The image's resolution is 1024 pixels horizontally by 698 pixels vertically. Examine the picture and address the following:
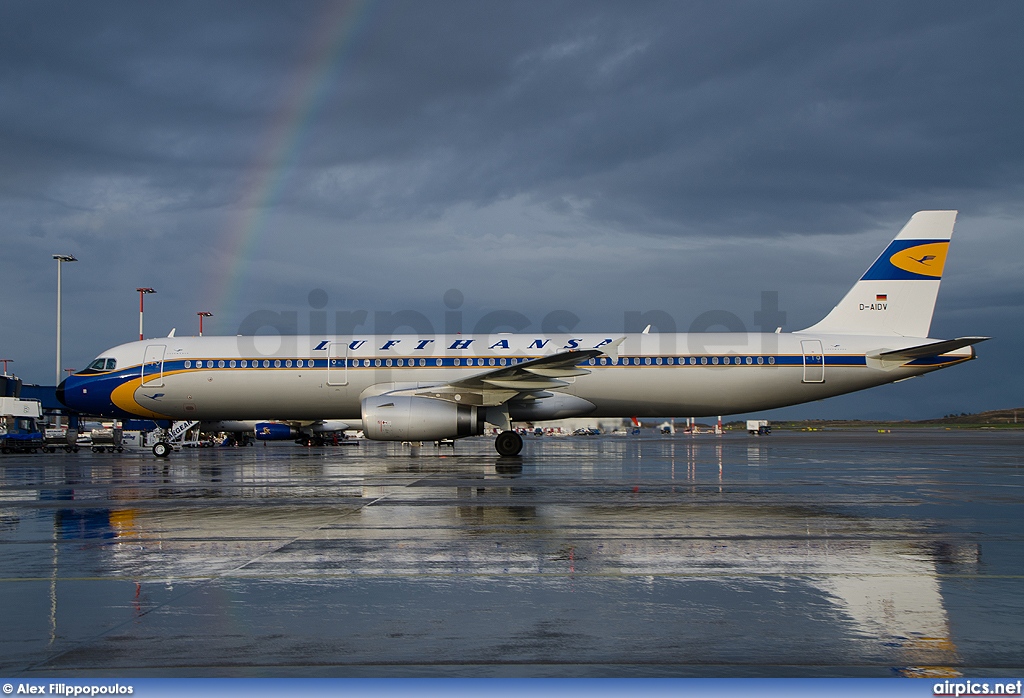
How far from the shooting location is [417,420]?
821 inches

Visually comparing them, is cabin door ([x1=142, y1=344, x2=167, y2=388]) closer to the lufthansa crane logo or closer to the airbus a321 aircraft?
the airbus a321 aircraft

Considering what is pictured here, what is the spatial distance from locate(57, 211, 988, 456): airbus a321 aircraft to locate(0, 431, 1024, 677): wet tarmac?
1114 cm

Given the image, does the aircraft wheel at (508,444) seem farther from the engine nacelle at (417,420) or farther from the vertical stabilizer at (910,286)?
the vertical stabilizer at (910,286)

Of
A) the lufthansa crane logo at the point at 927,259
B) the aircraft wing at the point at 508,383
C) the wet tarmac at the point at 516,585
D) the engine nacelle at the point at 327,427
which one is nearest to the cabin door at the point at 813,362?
the lufthansa crane logo at the point at 927,259

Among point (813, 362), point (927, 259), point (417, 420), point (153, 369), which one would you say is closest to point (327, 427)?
point (153, 369)

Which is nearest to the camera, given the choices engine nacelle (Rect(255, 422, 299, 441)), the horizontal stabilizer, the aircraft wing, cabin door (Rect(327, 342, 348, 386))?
the aircraft wing

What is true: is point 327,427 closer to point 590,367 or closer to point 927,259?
point 590,367

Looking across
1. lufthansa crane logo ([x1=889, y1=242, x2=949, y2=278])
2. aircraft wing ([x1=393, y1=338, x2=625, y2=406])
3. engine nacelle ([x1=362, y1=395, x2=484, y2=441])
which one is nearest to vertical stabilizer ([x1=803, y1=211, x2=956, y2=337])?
lufthansa crane logo ([x1=889, y1=242, x2=949, y2=278])

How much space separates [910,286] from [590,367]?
434 inches

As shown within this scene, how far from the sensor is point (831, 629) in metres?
4.97

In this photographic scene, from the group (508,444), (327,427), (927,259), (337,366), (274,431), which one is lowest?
(274,431)

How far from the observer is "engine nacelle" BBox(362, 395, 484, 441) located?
2084 centimetres

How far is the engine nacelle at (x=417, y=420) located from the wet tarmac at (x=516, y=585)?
7470mm

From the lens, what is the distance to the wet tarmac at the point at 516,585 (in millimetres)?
4434
